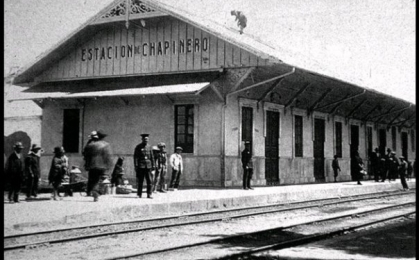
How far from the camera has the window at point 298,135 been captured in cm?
2308

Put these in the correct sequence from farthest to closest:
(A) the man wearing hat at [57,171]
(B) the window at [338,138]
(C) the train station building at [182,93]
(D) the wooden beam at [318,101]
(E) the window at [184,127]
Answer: (B) the window at [338,138] → (D) the wooden beam at [318,101] → (E) the window at [184,127] → (C) the train station building at [182,93] → (A) the man wearing hat at [57,171]

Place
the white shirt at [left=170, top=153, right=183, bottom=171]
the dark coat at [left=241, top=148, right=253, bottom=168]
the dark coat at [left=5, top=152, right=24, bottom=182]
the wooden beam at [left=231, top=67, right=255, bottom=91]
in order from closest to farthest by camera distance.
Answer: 1. the dark coat at [left=5, top=152, right=24, bottom=182]
2. the white shirt at [left=170, top=153, right=183, bottom=171]
3. the dark coat at [left=241, top=148, right=253, bottom=168]
4. the wooden beam at [left=231, top=67, right=255, bottom=91]

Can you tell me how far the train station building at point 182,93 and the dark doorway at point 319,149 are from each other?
0.90m

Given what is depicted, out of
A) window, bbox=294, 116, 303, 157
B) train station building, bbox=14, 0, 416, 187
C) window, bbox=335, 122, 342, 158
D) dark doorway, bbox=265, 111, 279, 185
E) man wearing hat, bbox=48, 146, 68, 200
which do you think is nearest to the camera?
man wearing hat, bbox=48, 146, 68, 200

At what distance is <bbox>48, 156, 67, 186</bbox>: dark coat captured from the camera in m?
12.9

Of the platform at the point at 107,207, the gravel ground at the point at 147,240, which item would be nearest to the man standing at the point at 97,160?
the platform at the point at 107,207

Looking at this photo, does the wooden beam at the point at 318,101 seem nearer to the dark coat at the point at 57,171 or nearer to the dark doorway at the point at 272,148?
the dark doorway at the point at 272,148

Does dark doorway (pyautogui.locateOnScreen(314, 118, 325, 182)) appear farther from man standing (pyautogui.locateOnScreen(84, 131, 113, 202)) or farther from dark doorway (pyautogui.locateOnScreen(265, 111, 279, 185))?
man standing (pyautogui.locateOnScreen(84, 131, 113, 202))

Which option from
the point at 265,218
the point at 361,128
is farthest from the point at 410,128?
the point at 265,218

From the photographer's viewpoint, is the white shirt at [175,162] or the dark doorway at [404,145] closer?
the white shirt at [175,162]

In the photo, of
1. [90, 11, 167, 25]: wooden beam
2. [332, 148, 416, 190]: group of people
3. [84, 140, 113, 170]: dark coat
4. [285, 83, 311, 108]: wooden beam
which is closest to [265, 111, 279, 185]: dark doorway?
[285, 83, 311, 108]: wooden beam

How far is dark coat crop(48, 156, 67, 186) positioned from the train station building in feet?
17.8

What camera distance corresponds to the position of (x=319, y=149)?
24891 millimetres

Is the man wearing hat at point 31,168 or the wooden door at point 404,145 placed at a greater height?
the wooden door at point 404,145
